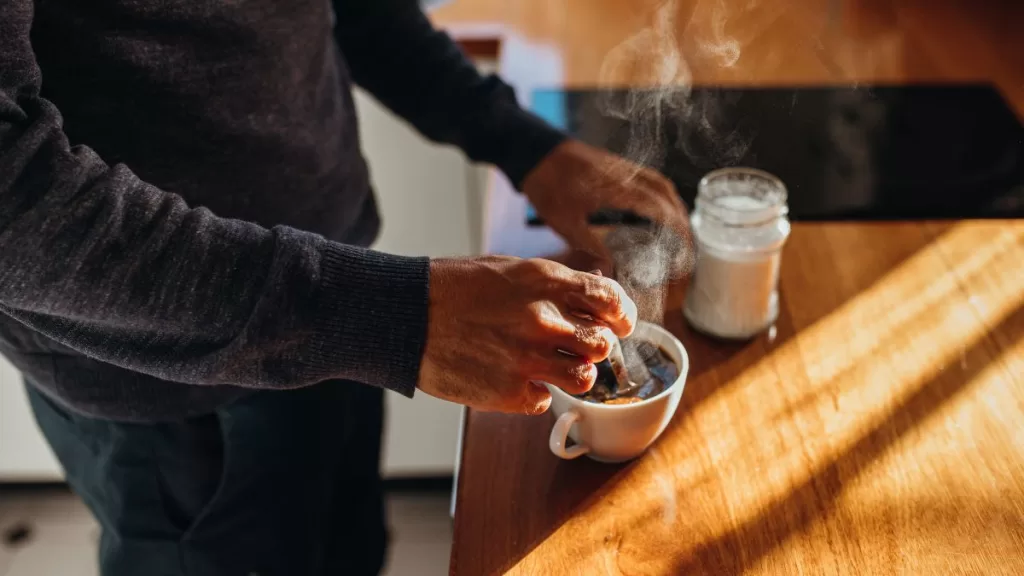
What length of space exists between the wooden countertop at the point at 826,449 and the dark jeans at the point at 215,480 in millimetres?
313

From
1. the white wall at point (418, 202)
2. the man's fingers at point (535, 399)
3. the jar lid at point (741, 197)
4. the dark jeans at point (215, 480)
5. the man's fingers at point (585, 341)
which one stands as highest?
the man's fingers at point (585, 341)

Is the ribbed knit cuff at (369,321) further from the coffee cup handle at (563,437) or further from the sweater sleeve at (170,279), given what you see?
the coffee cup handle at (563,437)

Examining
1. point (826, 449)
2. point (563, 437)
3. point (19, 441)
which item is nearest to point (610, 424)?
point (563, 437)

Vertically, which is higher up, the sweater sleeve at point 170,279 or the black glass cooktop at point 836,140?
the sweater sleeve at point 170,279

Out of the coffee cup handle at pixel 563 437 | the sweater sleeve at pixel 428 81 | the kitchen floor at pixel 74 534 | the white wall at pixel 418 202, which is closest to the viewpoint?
the coffee cup handle at pixel 563 437

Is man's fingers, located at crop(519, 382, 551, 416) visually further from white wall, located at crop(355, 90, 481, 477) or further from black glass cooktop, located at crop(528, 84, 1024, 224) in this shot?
white wall, located at crop(355, 90, 481, 477)

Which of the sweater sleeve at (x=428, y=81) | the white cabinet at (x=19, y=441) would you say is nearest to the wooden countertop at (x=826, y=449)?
the sweater sleeve at (x=428, y=81)

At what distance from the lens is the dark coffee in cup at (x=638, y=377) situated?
2.53 feet

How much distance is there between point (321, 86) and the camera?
0.96m

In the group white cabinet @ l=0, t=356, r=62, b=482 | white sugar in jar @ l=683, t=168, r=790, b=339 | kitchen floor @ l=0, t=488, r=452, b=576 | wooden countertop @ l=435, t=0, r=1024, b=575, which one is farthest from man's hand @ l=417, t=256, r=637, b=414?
white cabinet @ l=0, t=356, r=62, b=482

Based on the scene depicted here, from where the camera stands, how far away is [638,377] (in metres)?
0.80

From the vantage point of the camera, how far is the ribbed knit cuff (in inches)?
26.2

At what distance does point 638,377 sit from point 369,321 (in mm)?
269

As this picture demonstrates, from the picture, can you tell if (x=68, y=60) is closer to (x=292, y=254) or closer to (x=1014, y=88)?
(x=292, y=254)
